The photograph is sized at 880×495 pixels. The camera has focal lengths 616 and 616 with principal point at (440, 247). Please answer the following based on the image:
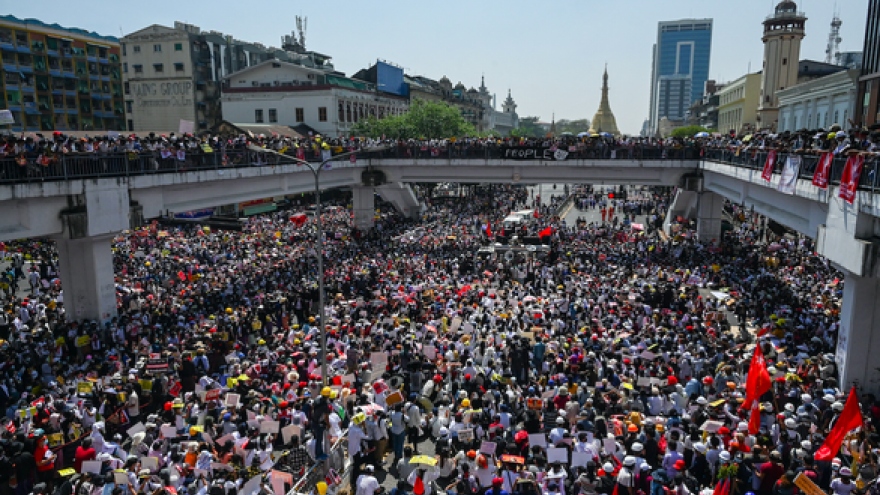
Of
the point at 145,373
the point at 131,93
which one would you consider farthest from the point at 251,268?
the point at 131,93

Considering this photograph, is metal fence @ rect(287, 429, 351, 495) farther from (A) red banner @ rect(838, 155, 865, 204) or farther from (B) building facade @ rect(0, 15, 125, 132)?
(B) building facade @ rect(0, 15, 125, 132)

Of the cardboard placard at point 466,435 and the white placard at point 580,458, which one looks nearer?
the white placard at point 580,458

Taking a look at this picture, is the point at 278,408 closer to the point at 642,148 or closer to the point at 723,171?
the point at 723,171

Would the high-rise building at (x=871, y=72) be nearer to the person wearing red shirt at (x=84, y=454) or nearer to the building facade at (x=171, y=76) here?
the person wearing red shirt at (x=84, y=454)

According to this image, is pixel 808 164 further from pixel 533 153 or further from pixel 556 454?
pixel 533 153

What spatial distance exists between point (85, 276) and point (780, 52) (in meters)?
73.0

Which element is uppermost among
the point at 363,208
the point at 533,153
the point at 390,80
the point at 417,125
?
the point at 390,80

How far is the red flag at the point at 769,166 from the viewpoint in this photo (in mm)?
19250

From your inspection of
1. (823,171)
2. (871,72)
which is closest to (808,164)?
(823,171)

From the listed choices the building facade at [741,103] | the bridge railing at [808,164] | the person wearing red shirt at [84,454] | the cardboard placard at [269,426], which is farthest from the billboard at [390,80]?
the person wearing red shirt at [84,454]

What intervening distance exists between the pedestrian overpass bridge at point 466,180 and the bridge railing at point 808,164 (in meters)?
0.05

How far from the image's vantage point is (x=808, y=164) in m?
16.3

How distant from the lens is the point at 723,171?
27.0 meters

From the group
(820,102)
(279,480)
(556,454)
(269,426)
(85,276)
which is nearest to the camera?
(279,480)
